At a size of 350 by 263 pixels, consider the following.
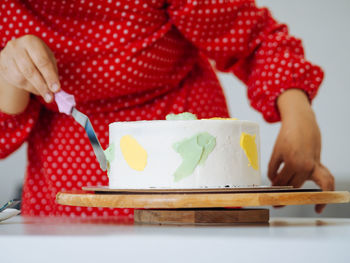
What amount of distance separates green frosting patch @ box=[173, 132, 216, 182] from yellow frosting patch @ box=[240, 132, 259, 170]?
5cm

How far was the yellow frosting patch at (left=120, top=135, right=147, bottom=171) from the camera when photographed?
0.58m

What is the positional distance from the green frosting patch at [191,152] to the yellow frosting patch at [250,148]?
5 centimetres

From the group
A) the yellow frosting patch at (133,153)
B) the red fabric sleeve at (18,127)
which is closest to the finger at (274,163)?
the yellow frosting patch at (133,153)

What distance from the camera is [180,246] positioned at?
0.40 meters

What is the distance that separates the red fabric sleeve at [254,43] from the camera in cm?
86

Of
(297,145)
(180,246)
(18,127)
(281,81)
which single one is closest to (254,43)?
(281,81)

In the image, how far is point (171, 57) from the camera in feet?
2.97

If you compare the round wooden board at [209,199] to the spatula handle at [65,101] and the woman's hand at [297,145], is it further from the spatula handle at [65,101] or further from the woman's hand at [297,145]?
the woman's hand at [297,145]

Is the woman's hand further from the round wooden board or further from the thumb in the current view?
the round wooden board

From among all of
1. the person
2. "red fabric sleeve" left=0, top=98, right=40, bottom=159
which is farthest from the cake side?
"red fabric sleeve" left=0, top=98, right=40, bottom=159

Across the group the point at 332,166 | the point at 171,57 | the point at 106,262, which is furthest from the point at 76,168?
the point at 332,166

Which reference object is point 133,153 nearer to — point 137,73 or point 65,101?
point 65,101

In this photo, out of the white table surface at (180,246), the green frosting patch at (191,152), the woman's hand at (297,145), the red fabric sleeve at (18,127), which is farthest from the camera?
the red fabric sleeve at (18,127)

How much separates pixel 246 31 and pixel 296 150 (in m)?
0.23
